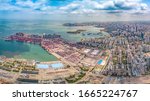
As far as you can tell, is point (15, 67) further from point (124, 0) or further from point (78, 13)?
point (124, 0)

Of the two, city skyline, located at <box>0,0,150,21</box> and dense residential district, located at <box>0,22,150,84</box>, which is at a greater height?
city skyline, located at <box>0,0,150,21</box>

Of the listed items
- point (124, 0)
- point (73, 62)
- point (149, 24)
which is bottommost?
point (73, 62)

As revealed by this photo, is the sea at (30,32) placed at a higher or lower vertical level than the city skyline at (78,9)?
lower

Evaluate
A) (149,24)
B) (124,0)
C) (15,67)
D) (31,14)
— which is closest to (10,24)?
(31,14)

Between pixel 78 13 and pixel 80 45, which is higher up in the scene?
pixel 78 13

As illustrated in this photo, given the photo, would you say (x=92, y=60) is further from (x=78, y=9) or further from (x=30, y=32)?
(x=30, y=32)
